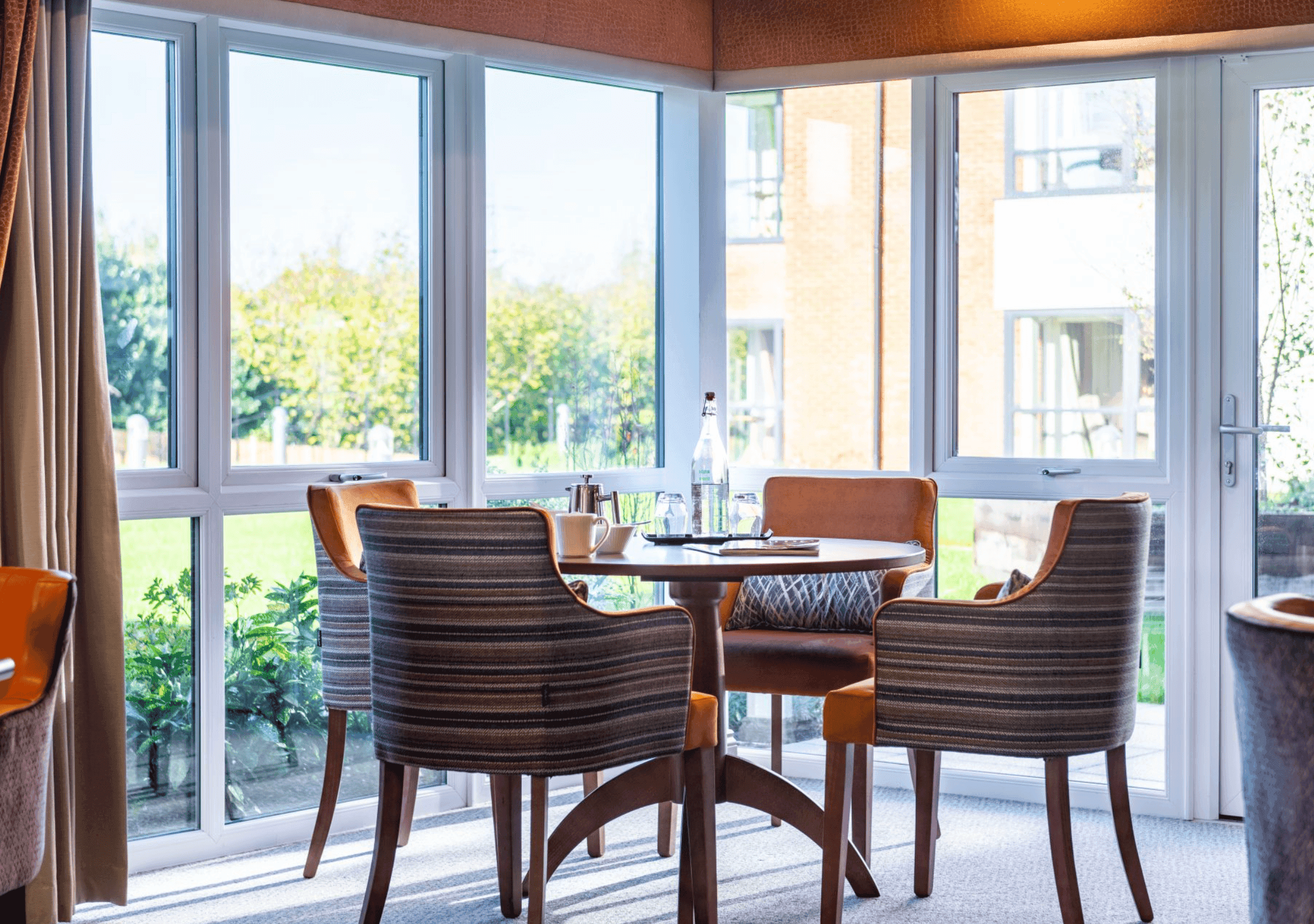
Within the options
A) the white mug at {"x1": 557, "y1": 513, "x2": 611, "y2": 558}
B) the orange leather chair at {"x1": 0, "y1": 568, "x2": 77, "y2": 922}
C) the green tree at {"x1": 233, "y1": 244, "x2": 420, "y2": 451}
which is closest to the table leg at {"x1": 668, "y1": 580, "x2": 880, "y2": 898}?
the white mug at {"x1": 557, "y1": 513, "x2": 611, "y2": 558}

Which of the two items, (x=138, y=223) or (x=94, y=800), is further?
(x=138, y=223)

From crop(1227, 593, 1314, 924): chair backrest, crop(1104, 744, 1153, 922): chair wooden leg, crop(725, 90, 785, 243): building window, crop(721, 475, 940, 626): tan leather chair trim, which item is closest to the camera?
crop(1227, 593, 1314, 924): chair backrest

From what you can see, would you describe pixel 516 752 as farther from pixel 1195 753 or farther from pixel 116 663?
pixel 1195 753

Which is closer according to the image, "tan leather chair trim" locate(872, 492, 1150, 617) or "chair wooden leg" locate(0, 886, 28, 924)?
"chair wooden leg" locate(0, 886, 28, 924)

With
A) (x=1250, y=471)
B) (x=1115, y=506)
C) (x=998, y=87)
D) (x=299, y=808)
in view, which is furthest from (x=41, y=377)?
(x=1250, y=471)

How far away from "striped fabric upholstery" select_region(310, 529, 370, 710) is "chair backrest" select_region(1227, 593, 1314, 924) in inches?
82.8

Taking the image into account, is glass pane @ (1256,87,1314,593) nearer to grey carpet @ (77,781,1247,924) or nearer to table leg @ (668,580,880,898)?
grey carpet @ (77,781,1247,924)

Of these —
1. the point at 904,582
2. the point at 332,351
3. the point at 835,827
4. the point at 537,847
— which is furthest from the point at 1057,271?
the point at 537,847

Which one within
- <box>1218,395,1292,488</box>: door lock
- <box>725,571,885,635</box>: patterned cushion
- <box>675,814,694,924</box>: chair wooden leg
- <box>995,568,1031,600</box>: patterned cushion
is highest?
<box>1218,395,1292,488</box>: door lock

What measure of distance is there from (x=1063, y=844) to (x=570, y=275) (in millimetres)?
2240

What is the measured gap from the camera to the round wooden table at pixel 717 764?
8.45 ft

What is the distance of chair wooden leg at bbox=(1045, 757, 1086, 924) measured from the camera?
104 inches

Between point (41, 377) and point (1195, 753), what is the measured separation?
10.2 feet

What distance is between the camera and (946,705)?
2.63m
